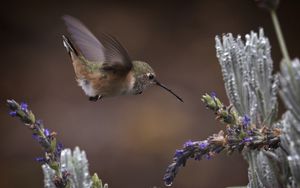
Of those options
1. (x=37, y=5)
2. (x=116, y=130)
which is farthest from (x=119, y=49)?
(x=37, y=5)

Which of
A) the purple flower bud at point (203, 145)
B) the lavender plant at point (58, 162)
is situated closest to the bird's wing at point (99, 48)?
the lavender plant at point (58, 162)

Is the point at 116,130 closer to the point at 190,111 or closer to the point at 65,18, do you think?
the point at 190,111

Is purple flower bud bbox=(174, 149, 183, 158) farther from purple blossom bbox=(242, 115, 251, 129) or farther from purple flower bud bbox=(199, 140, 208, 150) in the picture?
purple blossom bbox=(242, 115, 251, 129)

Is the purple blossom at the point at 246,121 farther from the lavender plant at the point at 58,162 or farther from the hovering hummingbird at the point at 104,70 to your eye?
the hovering hummingbird at the point at 104,70

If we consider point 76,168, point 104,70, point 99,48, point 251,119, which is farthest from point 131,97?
point 76,168

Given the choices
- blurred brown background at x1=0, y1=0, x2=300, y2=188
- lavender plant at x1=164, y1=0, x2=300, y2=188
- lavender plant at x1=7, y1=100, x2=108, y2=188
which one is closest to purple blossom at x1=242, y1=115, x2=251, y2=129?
lavender plant at x1=164, y1=0, x2=300, y2=188
